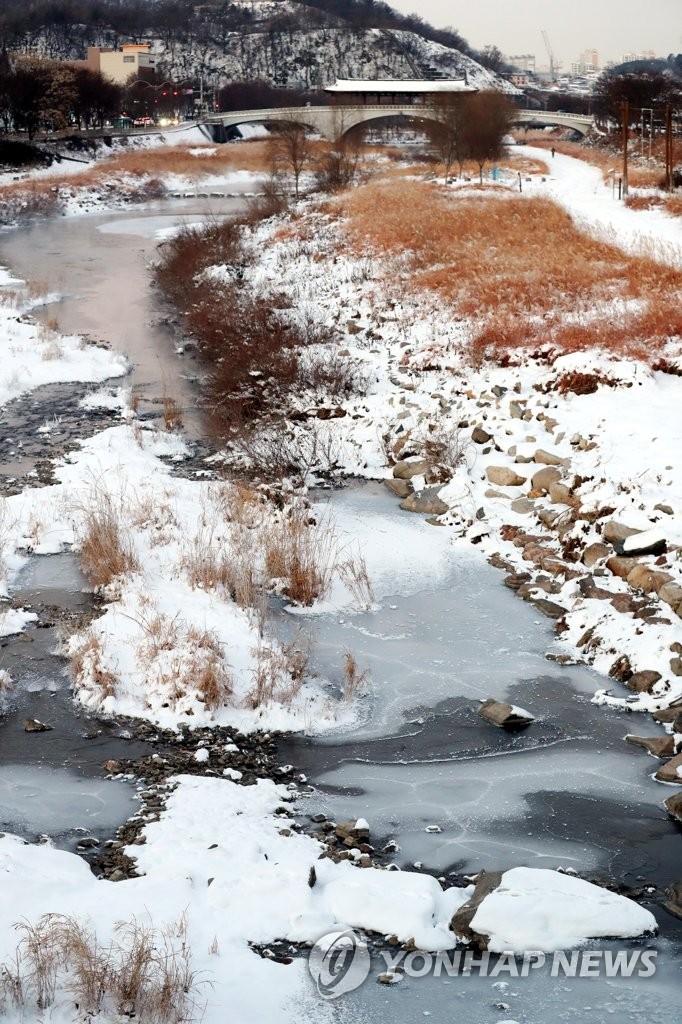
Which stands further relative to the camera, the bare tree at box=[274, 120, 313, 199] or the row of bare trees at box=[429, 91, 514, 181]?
the row of bare trees at box=[429, 91, 514, 181]

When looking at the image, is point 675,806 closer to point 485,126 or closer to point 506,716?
point 506,716

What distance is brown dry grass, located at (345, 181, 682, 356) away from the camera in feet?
Answer: 58.0

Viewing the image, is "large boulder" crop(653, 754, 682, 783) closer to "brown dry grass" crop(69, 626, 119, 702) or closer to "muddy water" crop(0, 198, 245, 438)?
"brown dry grass" crop(69, 626, 119, 702)

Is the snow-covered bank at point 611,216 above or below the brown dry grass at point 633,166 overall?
below

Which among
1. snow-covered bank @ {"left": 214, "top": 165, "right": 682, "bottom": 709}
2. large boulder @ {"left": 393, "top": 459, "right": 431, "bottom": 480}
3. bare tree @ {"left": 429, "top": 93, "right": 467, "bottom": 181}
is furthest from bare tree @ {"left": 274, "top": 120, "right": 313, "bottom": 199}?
large boulder @ {"left": 393, "top": 459, "right": 431, "bottom": 480}

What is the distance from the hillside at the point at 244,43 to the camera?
164 meters

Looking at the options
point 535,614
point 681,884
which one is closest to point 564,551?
point 535,614

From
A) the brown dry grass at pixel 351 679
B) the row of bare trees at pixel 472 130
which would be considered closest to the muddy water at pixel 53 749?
the brown dry grass at pixel 351 679

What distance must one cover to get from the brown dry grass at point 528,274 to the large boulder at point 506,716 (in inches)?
356

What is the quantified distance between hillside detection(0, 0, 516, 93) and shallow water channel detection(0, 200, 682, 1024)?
160229 mm

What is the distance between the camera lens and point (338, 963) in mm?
5914

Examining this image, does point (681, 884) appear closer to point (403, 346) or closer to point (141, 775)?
point (141, 775)

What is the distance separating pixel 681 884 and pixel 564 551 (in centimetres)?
560

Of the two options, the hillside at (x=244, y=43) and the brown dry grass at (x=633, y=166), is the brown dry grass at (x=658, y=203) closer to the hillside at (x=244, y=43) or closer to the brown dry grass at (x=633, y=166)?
the brown dry grass at (x=633, y=166)
